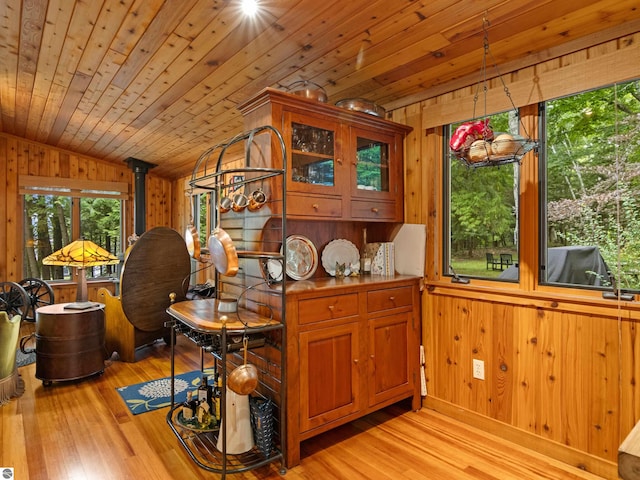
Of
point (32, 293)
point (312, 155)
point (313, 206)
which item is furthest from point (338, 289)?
point (32, 293)

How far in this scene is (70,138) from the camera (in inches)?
210

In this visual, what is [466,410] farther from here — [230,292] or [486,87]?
[486,87]

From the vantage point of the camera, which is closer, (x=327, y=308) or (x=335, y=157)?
(x=327, y=308)

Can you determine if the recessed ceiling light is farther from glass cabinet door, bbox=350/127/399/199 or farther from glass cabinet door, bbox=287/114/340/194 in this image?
glass cabinet door, bbox=350/127/399/199

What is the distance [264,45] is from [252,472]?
92.8 inches

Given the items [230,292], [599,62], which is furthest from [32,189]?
[599,62]

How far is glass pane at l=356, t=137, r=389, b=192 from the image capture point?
110 inches

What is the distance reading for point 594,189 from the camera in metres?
2.19

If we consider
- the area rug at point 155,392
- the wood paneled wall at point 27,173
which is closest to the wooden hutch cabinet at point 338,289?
the area rug at point 155,392

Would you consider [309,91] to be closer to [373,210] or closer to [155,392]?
[373,210]

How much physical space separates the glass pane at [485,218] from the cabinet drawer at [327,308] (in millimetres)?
840

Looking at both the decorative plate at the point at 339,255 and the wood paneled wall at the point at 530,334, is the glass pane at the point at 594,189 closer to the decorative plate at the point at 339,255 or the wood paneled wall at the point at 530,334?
the wood paneled wall at the point at 530,334

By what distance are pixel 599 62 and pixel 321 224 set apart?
1853 mm

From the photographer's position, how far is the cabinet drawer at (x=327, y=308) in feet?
7.39
